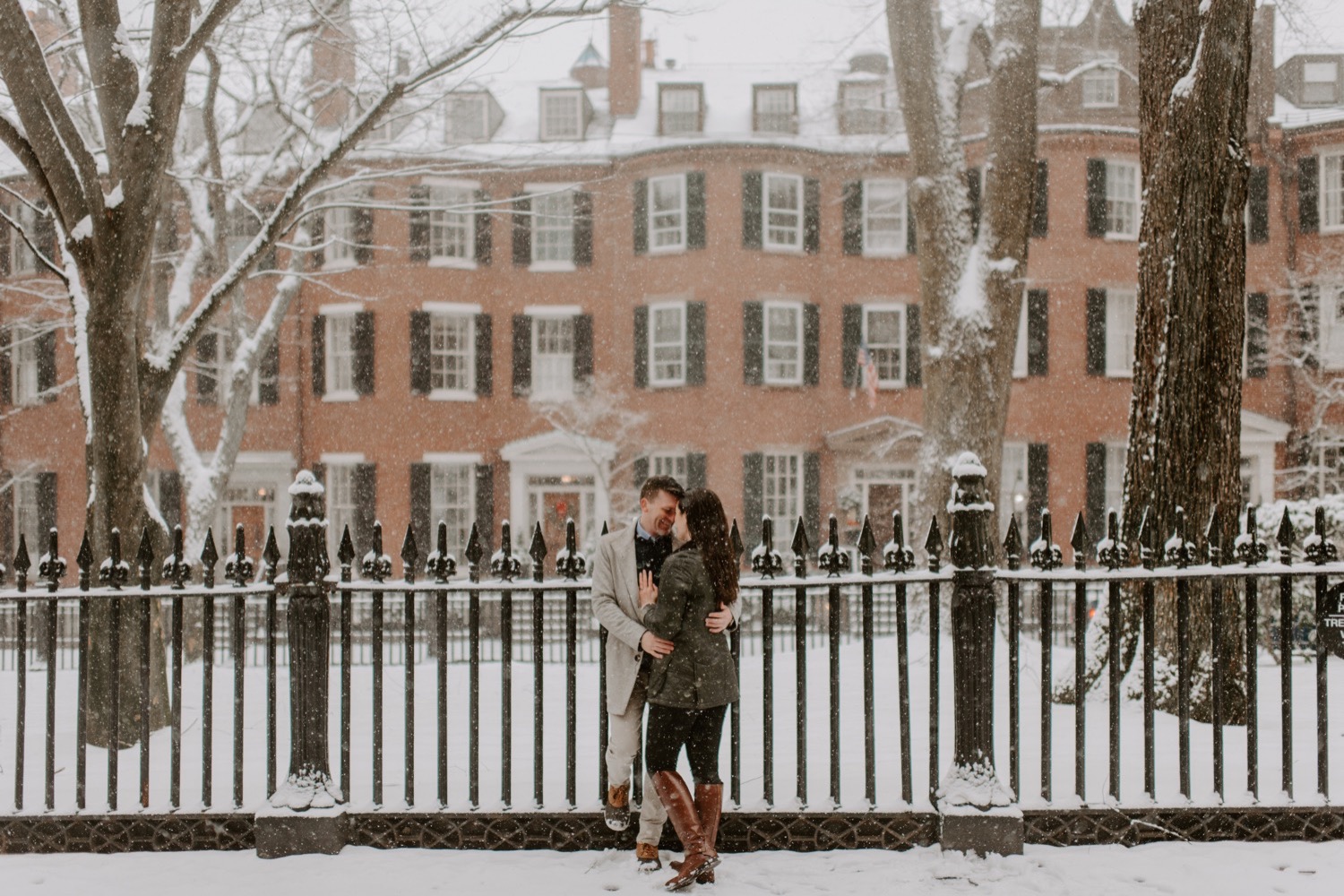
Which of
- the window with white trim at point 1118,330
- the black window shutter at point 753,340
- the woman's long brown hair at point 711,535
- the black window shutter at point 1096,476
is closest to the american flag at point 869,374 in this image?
the black window shutter at point 753,340

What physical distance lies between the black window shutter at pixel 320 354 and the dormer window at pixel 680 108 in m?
8.57

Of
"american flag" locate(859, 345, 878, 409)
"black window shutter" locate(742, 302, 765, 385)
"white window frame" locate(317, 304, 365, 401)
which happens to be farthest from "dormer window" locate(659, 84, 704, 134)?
"white window frame" locate(317, 304, 365, 401)

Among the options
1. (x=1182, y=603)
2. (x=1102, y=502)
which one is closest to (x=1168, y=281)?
(x=1182, y=603)

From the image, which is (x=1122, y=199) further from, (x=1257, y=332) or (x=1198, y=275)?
(x=1198, y=275)

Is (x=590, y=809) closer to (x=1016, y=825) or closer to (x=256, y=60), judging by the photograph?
(x=1016, y=825)

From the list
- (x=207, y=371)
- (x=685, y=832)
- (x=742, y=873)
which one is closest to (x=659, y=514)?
(x=685, y=832)

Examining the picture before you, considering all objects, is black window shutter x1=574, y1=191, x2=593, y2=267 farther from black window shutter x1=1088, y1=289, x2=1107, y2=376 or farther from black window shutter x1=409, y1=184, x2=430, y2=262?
black window shutter x1=1088, y1=289, x2=1107, y2=376

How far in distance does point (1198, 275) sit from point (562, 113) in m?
21.8

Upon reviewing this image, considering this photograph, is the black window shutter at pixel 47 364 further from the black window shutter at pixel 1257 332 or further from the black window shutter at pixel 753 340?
the black window shutter at pixel 1257 332

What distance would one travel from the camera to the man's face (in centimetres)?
469

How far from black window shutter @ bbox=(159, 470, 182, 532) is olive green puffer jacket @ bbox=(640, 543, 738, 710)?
2235 centimetres

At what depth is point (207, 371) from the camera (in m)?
24.6

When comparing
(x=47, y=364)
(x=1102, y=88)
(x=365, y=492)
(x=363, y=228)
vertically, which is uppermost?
(x=1102, y=88)

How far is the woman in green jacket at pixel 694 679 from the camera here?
4.49m
